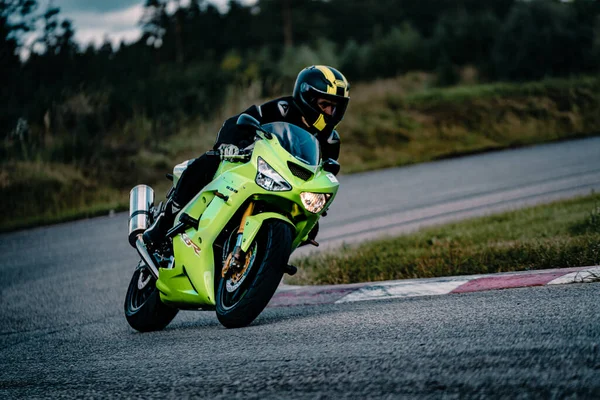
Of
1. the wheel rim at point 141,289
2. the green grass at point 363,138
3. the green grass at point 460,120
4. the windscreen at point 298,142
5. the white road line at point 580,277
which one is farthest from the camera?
the green grass at point 460,120

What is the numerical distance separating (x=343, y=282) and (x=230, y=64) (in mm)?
35346

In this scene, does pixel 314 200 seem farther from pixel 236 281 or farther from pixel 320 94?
pixel 320 94

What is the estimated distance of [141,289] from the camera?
6.53 m

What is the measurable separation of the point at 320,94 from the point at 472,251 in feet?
9.17

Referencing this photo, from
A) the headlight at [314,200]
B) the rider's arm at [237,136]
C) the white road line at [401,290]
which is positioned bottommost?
the white road line at [401,290]

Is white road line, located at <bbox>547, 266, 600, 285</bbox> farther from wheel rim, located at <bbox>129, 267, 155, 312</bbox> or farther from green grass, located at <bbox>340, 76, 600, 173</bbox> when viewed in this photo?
green grass, located at <bbox>340, 76, 600, 173</bbox>

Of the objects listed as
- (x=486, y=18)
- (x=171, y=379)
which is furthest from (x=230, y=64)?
(x=171, y=379)

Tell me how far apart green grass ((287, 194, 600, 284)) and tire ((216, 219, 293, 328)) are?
2.58m

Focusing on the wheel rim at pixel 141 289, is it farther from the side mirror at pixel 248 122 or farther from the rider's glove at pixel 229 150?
the side mirror at pixel 248 122

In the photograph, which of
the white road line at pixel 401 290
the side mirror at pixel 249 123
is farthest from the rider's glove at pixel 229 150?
the white road line at pixel 401 290

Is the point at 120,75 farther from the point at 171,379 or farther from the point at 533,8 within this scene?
the point at 171,379

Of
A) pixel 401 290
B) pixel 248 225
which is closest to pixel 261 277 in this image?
pixel 248 225

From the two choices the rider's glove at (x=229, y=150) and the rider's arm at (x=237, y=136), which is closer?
the rider's glove at (x=229, y=150)

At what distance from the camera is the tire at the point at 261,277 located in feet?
16.8
